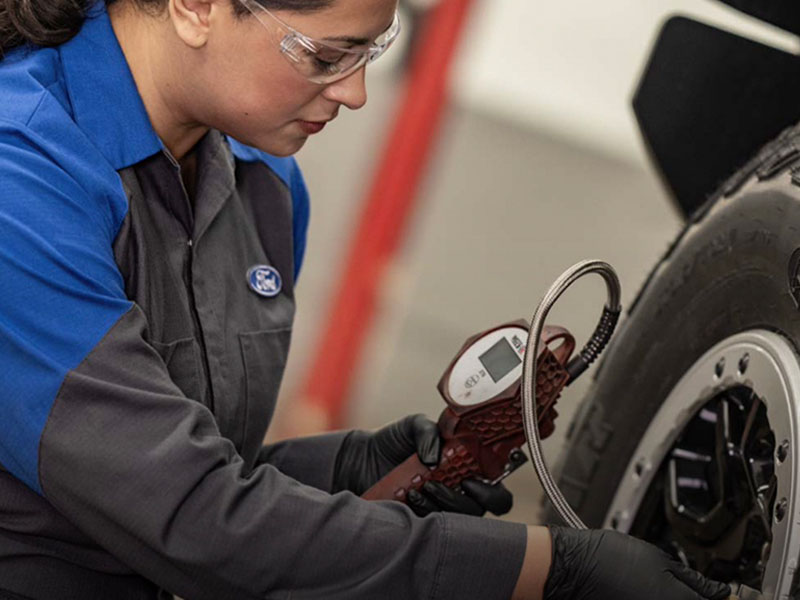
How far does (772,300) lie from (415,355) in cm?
267

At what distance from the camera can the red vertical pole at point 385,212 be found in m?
3.61

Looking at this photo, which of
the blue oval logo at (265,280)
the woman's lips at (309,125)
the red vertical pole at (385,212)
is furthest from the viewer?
the red vertical pole at (385,212)

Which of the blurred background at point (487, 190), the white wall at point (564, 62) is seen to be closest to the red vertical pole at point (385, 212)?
the blurred background at point (487, 190)

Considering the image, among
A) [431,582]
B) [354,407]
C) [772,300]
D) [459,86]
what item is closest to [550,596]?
[431,582]

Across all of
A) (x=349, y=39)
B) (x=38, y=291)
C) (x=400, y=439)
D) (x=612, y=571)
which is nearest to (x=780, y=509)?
(x=612, y=571)

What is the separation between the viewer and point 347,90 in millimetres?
1271

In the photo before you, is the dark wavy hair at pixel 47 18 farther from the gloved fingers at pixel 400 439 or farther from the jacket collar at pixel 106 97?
the gloved fingers at pixel 400 439

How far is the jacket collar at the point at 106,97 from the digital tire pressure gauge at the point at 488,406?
42 centimetres

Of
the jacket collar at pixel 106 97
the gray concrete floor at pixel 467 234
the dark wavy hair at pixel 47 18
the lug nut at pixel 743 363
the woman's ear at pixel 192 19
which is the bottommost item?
the gray concrete floor at pixel 467 234

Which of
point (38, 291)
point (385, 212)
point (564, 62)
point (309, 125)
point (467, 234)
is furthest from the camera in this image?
point (564, 62)

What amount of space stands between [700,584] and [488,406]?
0.29m

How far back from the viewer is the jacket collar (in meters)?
1.24

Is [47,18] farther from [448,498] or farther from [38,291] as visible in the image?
[448,498]

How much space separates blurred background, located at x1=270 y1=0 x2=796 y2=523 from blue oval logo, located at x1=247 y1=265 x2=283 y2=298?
2166mm
